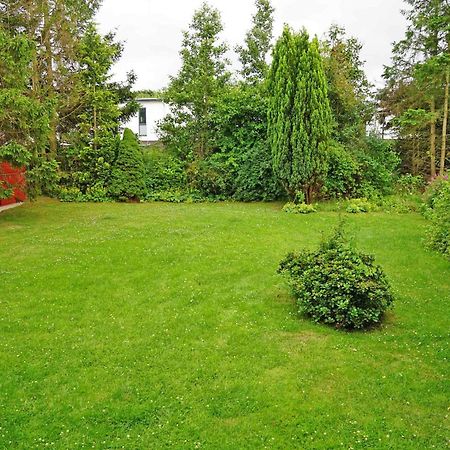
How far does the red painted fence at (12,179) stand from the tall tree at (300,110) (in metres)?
8.12

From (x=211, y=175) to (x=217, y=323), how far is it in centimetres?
1107

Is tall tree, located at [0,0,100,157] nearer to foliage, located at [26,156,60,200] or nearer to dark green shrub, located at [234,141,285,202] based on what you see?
foliage, located at [26,156,60,200]

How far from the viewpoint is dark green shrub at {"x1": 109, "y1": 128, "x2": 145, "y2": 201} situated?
16.6 meters

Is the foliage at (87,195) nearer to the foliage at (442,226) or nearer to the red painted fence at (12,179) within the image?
the red painted fence at (12,179)

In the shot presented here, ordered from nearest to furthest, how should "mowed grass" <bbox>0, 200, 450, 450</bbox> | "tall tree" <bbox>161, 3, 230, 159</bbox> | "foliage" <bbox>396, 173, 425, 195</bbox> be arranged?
"mowed grass" <bbox>0, 200, 450, 450</bbox>
"foliage" <bbox>396, 173, 425, 195</bbox>
"tall tree" <bbox>161, 3, 230, 159</bbox>

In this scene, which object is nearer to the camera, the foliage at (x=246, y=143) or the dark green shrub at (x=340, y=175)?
the dark green shrub at (x=340, y=175)

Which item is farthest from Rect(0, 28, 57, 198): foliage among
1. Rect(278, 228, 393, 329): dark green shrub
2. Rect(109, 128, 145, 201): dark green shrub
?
Rect(278, 228, 393, 329): dark green shrub

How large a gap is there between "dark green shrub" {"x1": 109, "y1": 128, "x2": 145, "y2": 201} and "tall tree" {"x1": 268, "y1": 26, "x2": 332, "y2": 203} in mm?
5801

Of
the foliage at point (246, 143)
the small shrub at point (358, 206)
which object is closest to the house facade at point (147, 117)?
the foliage at point (246, 143)

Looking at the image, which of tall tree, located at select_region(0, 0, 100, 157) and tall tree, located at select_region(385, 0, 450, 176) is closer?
tall tree, located at select_region(0, 0, 100, 157)

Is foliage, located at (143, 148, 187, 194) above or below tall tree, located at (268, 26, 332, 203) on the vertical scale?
below

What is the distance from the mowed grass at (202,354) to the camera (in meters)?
4.03

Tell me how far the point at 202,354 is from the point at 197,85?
15.0m

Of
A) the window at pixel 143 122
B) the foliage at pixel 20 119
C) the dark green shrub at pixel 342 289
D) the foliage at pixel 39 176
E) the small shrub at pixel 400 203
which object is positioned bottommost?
the dark green shrub at pixel 342 289
